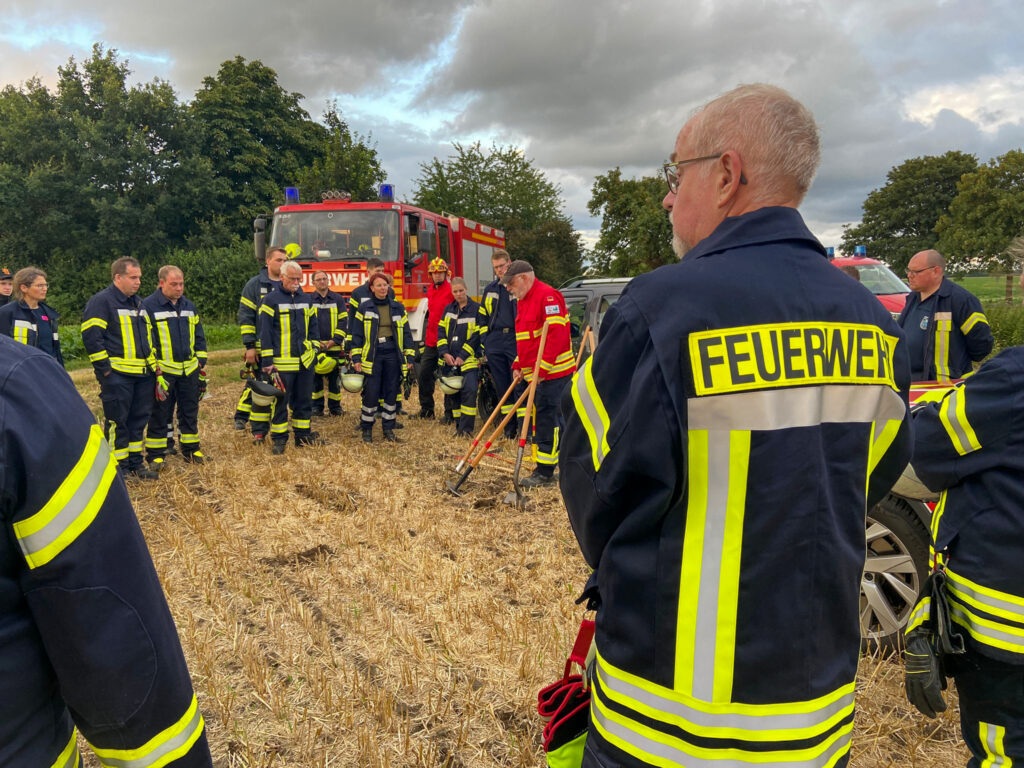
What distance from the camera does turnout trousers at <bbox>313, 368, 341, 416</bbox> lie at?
9289 millimetres

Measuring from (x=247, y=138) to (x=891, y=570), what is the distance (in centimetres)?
3587

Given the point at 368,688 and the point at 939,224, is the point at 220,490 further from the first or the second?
the point at 939,224

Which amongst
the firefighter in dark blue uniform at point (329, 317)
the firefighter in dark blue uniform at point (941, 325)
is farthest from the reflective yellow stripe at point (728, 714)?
the firefighter in dark blue uniform at point (329, 317)

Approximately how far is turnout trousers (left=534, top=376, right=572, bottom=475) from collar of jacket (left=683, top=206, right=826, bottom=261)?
15.8 feet

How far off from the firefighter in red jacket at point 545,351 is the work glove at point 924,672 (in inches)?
164

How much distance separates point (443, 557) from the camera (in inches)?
176

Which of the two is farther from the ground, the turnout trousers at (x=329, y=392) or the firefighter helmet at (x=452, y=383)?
the firefighter helmet at (x=452, y=383)

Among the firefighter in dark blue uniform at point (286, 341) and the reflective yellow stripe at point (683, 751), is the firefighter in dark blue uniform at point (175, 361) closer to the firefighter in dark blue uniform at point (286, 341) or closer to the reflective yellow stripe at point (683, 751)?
the firefighter in dark blue uniform at point (286, 341)

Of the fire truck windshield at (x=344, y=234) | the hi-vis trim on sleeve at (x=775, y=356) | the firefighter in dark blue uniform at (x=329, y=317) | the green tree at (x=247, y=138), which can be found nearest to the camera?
the hi-vis trim on sleeve at (x=775, y=356)

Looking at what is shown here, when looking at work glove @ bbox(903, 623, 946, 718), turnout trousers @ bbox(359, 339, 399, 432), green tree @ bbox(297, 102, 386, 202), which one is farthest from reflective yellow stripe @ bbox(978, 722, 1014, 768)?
green tree @ bbox(297, 102, 386, 202)

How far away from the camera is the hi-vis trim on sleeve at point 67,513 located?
38.1 inches

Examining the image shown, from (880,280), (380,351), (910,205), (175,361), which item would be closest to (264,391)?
(175,361)

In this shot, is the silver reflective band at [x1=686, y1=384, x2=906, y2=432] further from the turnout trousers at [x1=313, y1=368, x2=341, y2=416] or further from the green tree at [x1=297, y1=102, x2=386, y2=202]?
the green tree at [x1=297, y1=102, x2=386, y2=202]

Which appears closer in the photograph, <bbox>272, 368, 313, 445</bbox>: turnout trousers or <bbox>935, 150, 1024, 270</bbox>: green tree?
<bbox>272, 368, 313, 445</bbox>: turnout trousers
